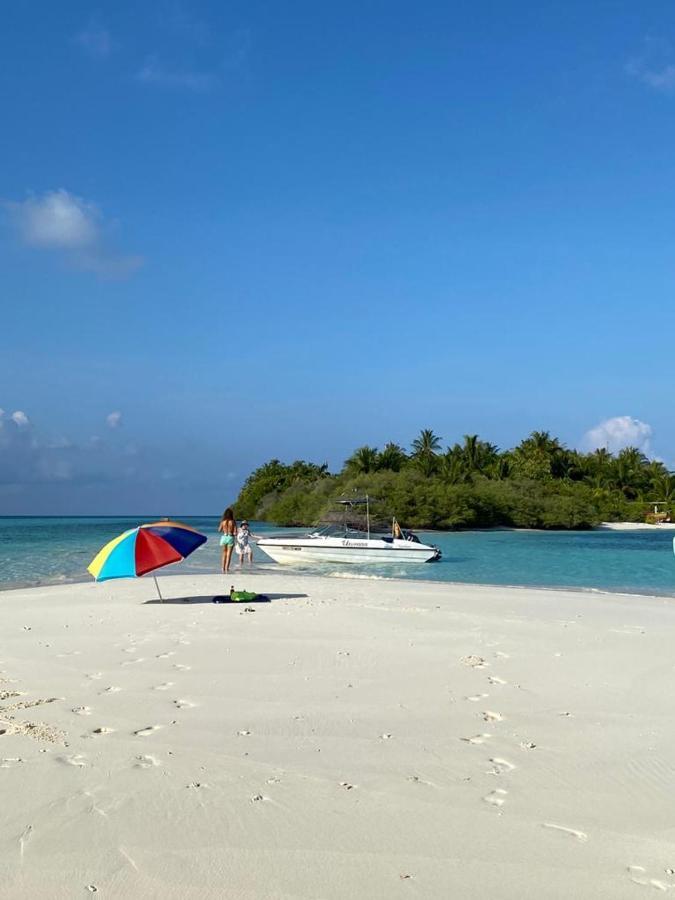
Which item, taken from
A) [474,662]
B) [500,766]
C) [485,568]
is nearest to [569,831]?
[500,766]

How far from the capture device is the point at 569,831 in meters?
4.36

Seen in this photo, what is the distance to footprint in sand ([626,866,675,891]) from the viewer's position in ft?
12.2

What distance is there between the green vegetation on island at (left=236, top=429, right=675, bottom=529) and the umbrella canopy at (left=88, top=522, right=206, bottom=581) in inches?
2104

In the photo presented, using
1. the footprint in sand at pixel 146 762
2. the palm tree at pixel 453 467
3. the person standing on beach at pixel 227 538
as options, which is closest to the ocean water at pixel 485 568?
the person standing on beach at pixel 227 538

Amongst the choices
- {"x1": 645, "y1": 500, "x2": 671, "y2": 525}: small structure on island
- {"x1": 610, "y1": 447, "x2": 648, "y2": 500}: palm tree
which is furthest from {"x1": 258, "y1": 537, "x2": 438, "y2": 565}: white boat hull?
{"x1": 610, "y1": 447, "x2": 648, "y2": 500}: palm tree

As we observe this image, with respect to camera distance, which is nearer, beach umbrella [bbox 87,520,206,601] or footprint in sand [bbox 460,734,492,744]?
footprint in sand [bbox 460,734,492,744]

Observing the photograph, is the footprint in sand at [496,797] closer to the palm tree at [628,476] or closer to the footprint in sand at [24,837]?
the footprint in sand at [24,837]

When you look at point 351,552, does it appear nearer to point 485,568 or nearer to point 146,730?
point 485,568

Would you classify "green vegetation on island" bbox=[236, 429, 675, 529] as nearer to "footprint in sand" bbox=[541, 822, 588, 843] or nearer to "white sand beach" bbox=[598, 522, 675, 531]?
"white sand beach" bbox=[598, 522, 675, 531]

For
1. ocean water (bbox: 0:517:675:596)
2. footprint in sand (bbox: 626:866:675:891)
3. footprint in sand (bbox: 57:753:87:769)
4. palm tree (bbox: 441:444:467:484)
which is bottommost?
ocean water (bbox: 0:517:675:596)

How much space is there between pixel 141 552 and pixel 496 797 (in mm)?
11464

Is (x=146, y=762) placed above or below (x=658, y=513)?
below

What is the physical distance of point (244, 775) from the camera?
17.0 ft

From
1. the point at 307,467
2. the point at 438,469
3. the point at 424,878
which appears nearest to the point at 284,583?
the point at 424,878
